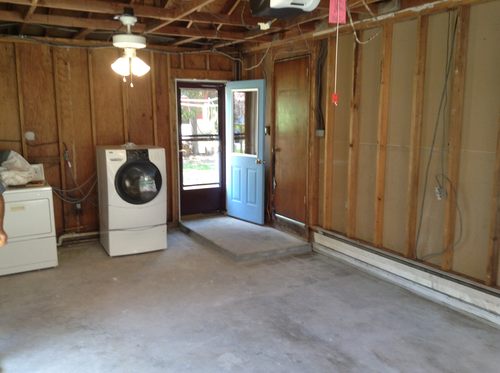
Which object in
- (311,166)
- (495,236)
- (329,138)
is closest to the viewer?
(495,236)

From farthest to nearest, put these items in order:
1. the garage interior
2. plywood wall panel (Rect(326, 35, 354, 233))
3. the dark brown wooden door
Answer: the dark brown wooden door → plywood wall panel (Rect(326, 35, 354, 233)) → the garage interior

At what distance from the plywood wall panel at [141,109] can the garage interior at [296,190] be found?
2 cm

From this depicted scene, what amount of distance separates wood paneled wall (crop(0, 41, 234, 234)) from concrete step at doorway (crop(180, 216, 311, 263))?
2.33 ft

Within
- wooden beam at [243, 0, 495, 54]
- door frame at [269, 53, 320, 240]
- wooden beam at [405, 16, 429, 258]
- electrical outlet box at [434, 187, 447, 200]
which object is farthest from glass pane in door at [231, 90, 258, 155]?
electrical outlet box at [434, 187, 447, 200]

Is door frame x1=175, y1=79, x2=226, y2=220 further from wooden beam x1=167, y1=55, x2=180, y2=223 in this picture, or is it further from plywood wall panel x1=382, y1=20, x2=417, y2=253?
plywood wall panel x1=382, y1=20, x2=417, y2=253

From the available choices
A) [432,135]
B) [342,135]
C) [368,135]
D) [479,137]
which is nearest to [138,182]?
[342,135]

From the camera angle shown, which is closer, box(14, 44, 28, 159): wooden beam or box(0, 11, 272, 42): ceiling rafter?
box(0, 11, 272, 42): ceiling rafter

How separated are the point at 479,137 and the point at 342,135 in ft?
5.25

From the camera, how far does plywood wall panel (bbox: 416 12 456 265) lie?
3578 mm

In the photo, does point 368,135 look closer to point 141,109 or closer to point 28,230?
point 141,109

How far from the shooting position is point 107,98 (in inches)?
216

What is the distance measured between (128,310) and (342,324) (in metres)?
1.80

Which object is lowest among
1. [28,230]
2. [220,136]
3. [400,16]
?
[28,230]

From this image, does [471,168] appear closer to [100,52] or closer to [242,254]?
[242,254]
